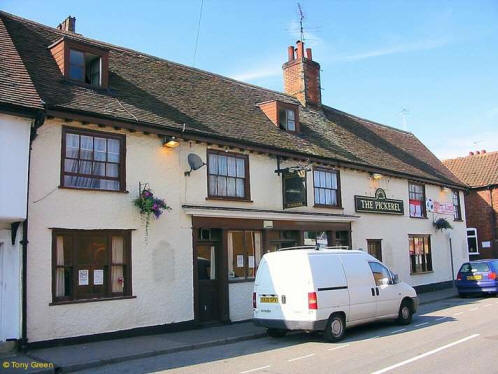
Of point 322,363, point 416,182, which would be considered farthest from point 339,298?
point 416,182

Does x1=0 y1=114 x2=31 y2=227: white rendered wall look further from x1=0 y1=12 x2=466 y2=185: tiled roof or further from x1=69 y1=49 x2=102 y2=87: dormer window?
x1=69 y1=49 x2=102 y2=87: dormer window

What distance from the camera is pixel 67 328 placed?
11.5 m

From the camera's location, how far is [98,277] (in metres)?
12.3

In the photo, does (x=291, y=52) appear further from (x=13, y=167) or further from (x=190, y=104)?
(x=13, y=167)

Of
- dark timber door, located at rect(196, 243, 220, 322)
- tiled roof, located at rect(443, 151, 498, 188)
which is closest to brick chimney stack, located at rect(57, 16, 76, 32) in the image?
dark timber door, located at rect(196, 243, 220, 322)

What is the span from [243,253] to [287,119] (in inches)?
230

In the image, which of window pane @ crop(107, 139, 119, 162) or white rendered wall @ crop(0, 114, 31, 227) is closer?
white rendered wall @ crop(0, 114, 31, 227)

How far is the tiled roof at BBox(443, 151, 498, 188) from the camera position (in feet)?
108

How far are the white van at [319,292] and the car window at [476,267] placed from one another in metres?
8.64

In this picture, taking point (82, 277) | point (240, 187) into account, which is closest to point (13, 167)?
point (82, 277)

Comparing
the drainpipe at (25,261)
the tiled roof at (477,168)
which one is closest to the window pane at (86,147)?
the drainpipe at (25,261)

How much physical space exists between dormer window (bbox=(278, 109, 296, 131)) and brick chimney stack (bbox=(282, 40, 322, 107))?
3.47m

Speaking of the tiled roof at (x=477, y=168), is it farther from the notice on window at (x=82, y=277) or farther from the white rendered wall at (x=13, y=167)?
the white rendered wall at (x=13, y=167)

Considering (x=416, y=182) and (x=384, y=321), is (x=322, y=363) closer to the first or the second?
(x=384, y=321)
